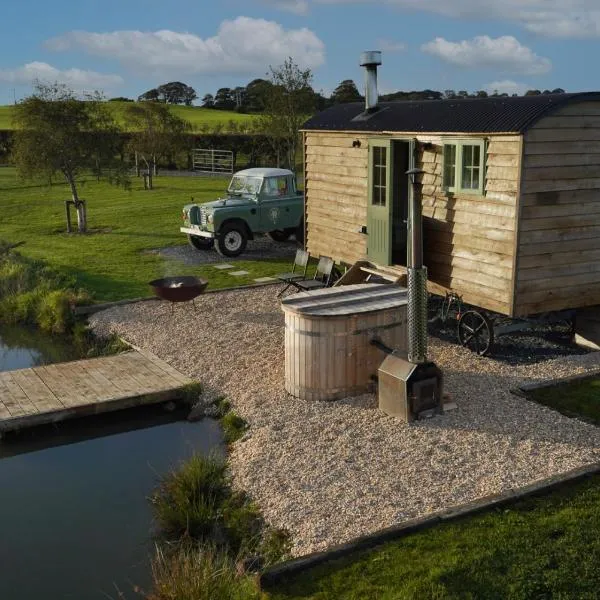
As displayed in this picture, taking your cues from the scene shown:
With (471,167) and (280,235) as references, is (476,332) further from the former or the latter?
(280,235)

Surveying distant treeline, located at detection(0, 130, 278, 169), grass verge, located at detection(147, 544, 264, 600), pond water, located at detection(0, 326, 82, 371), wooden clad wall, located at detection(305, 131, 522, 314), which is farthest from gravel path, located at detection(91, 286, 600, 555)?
distant treeline, located at detection(0, 130, 278, 169)

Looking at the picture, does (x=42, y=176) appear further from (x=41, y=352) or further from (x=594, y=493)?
(x=594, y=493)

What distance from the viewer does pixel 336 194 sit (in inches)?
512

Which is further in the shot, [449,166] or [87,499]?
[449,166]

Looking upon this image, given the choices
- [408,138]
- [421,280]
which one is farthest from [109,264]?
[421,280]

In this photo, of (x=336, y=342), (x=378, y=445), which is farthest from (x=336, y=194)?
(x=378, y=445)

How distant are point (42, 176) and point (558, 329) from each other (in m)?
15.4

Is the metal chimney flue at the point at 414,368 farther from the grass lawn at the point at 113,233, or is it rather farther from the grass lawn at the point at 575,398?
the grass lawn at the point at 113,233

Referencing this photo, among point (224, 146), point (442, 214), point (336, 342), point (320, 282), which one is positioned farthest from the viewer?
point (224, 146)

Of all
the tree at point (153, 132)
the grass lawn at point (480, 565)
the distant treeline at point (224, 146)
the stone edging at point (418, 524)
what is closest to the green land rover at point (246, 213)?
the stone edging at point (418, 524)

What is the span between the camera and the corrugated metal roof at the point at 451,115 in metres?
9.08

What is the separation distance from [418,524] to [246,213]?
12.5 metres

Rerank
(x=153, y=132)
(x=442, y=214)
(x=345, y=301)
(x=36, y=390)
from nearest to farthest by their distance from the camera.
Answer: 1. (x=345, y=301)
2. (x=36, y=390)
3. (x=442, y=214)
4. (x=153, y=132)

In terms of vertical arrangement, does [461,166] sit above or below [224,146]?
above
